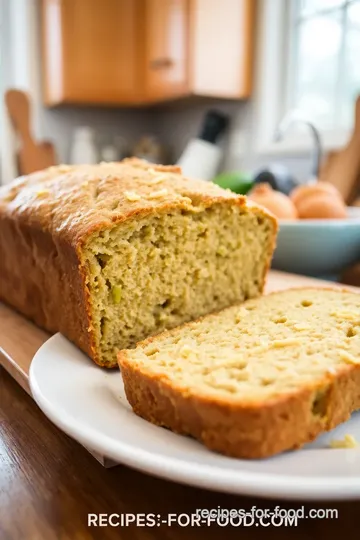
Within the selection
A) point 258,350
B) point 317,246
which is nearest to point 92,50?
point 317,246

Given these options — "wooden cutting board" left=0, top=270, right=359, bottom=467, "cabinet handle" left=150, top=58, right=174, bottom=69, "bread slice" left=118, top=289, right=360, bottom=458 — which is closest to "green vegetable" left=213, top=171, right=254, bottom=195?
"wooden cutting board" left=0, top=270, right=359, bottom=467

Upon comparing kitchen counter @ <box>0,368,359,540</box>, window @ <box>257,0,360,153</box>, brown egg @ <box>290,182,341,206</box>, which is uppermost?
window @ <box>257,0,360,153</box>

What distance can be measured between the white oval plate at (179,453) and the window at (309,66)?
3.18m

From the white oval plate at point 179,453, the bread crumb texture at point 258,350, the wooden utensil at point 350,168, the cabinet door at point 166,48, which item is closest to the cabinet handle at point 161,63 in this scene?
the cabinet door at point 166,48

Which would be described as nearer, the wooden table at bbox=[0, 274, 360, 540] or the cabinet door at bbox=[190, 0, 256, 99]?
the wooden table at bbox=[0, 274, 360, 540]

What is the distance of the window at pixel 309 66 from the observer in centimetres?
382

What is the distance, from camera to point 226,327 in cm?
121

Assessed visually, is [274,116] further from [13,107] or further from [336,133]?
[13,107]

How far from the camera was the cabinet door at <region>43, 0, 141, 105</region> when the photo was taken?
4.86 metres

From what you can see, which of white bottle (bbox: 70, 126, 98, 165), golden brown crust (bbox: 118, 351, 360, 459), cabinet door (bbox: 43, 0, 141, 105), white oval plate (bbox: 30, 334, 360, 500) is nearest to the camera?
white oval plate (bbox: 30, 334, 360, 500)

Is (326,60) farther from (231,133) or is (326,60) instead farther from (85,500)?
(85,500)

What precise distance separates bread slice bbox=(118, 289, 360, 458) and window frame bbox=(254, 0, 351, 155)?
3.08 meters

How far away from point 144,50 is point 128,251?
4226mm

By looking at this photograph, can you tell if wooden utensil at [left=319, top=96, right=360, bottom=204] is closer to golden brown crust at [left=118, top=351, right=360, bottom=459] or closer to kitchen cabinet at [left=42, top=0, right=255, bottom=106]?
kitchen cabinet at [left=42, top=0, right=255, bottom=106]
